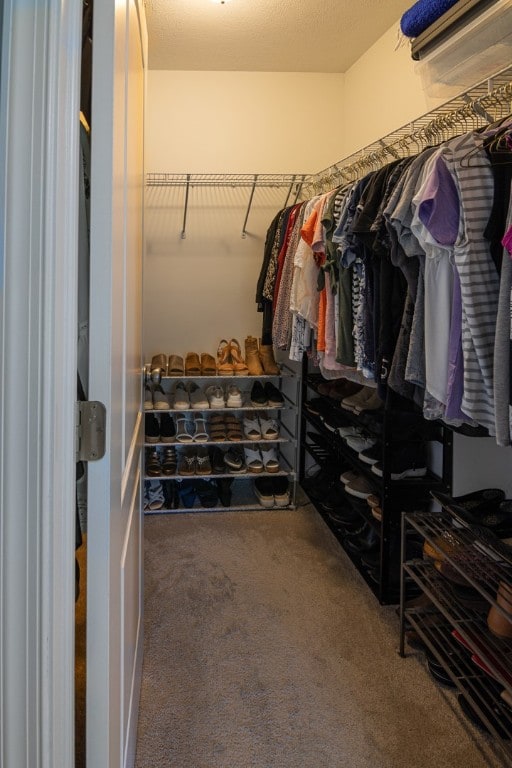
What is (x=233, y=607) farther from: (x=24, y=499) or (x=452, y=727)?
(x=24, y=499)

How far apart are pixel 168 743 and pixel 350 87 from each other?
316 centimetres

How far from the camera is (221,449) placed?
311 centimetres

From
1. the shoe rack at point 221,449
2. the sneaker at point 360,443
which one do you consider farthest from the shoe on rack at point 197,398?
the sneaker at point 360,443

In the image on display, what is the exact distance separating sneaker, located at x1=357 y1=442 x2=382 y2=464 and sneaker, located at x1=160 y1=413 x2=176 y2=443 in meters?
1.13

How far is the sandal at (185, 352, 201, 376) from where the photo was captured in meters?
2.82

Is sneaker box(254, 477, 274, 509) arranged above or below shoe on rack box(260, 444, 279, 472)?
Result: below

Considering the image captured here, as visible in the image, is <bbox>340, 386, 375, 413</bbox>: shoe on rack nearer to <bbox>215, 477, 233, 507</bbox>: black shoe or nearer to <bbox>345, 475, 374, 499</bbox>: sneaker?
<bbox>345, 475, 374, 499</bbox>: sneaker

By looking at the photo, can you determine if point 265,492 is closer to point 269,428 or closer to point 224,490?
point 224,490

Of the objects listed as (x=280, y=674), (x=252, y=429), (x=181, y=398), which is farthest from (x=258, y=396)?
(x=280, y=674)

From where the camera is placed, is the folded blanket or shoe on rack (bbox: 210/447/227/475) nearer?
the folded blanket

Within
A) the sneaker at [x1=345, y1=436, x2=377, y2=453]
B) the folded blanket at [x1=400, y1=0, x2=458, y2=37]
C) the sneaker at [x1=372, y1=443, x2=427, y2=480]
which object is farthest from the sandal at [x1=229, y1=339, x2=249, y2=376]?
the folded blanket at [x1=400, y1=0, x2=458, y2=37]

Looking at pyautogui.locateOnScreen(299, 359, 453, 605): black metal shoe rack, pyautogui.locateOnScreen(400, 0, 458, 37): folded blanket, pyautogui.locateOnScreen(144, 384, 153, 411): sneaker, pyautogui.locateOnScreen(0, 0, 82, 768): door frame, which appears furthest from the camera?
pyautogui.locateOnScreen(144, 384, 153, 411): sneaker

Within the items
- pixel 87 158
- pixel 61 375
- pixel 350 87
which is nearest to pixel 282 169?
pixel 350 87

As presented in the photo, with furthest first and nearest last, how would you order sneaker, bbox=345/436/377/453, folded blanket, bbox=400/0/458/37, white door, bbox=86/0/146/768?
1. sneaker, bbox=345/436/377/453
2. folded blanket, bbox=400/0/458/37
3. white door, bbox=86/0/146/768
